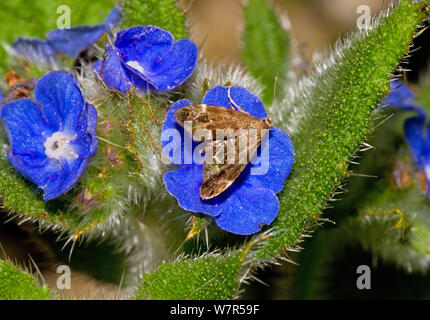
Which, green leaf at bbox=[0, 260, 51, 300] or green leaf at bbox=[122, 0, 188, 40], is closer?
green leaf at bbox=[0, 260, 51, 300]

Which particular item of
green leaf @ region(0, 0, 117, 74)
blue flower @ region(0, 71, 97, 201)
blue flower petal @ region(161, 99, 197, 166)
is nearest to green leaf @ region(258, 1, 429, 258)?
blue flower petal @ region(161, 99, 197, 166)

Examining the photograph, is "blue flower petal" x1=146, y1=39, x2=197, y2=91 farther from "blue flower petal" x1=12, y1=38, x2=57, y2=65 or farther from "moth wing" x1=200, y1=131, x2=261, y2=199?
"blue flower petal" x1=12, y1=38, x2=57, y2=65

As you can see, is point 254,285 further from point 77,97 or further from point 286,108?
point 77,97

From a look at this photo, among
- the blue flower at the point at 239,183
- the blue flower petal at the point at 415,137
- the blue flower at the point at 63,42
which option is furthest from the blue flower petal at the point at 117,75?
the blue flower petal at the point at 415,137

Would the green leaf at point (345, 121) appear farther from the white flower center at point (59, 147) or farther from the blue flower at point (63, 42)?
the blue flower at point (63, 42)

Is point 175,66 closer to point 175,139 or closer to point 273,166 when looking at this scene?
point 175,139
